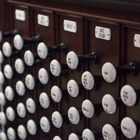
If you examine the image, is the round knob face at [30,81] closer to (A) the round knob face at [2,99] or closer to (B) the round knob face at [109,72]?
(A) the round knob face at [2,99]

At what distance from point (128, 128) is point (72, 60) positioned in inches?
6.2

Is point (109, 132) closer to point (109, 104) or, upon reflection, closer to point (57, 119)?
point (109, 104)

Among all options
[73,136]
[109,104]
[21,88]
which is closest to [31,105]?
[21,88]

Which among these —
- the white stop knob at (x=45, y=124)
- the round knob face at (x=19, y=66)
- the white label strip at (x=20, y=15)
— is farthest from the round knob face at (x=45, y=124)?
the white label strip at (x=20, y=15)

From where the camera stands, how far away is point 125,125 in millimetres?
708

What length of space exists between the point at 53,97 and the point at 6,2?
26 cm

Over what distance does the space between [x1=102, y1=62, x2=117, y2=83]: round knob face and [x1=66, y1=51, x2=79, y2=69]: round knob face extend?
0.23 ft

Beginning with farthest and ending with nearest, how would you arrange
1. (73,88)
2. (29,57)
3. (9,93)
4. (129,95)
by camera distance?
(9,93)
(29,57)
(73,88)
(129,95)

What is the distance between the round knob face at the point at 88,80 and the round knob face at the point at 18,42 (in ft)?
0.68

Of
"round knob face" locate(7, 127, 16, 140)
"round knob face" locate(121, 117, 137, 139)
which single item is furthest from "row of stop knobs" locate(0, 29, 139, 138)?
"round knob face" locate(7, 127, 16, 140)

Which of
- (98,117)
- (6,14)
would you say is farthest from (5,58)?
(98,117)

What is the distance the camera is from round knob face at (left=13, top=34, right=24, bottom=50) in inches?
36.3

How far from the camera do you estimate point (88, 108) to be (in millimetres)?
774

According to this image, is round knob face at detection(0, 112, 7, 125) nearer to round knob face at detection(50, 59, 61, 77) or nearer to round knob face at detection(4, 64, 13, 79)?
round knob face at detection(4, 64, 13, 79)
